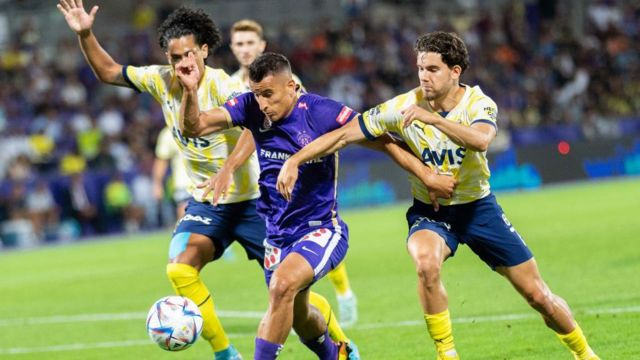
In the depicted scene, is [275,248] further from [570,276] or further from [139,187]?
[139,187]

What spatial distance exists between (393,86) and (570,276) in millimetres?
19023

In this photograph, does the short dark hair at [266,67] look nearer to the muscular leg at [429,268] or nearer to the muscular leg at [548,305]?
the muscular leg at [429,268]

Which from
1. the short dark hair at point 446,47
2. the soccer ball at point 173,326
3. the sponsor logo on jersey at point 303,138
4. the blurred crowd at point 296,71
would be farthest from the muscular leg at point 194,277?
the blurred crowd at point 296,71

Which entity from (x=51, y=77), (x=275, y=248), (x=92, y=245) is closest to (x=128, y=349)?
(x=275, y=248)

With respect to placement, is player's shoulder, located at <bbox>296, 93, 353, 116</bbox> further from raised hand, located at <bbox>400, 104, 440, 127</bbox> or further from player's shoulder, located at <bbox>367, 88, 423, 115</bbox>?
raised hand, located at <bbox>400, 104, 440, 127</bbox>

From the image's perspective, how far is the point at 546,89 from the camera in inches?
Answer: 1292

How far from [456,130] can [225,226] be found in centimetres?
248

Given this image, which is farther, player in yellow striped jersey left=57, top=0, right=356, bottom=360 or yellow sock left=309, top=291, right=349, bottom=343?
player in yellow striped jersey left=57, top=0, right=356, bottom=360

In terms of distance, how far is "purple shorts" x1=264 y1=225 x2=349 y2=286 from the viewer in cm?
751

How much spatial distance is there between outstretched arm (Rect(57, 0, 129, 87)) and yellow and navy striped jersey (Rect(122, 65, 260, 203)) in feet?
0.33

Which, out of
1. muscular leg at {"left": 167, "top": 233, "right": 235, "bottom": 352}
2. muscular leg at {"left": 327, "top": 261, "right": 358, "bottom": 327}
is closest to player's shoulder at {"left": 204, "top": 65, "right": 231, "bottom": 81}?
muscular leg at {"left": 167, "top": 233, "right": 235, "bottom": 352}

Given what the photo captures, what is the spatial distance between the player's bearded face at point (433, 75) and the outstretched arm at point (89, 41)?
2.66 m

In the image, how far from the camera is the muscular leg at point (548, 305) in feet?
25.5

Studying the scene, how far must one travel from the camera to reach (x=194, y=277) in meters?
8.98
